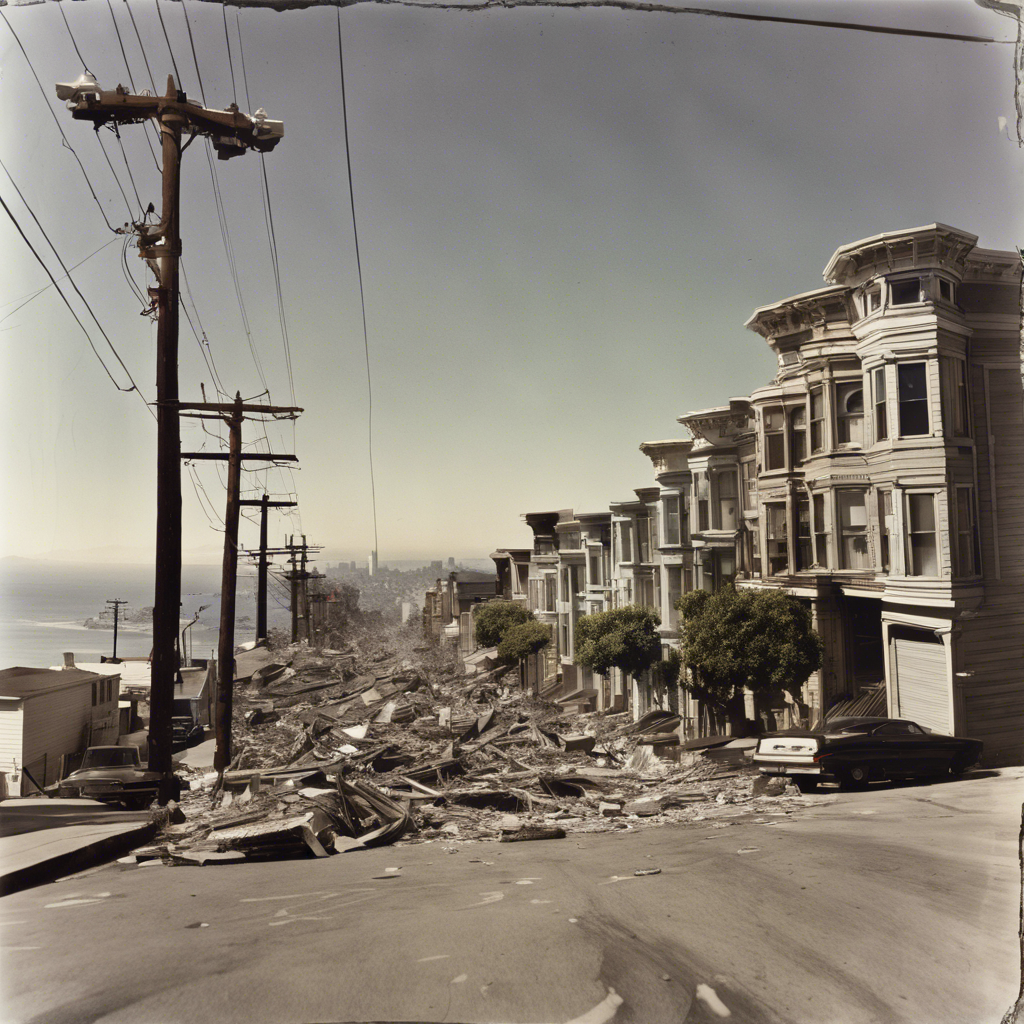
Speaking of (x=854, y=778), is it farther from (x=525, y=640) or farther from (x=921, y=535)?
(x=525, y=640)

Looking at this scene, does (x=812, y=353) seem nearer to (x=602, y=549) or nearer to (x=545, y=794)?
(x=545, y=794)

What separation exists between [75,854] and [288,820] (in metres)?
2.26

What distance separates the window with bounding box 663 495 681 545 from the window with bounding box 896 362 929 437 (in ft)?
44.3

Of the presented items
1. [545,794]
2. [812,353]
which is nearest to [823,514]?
[812,353]

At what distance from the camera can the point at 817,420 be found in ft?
63.6

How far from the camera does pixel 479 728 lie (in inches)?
988

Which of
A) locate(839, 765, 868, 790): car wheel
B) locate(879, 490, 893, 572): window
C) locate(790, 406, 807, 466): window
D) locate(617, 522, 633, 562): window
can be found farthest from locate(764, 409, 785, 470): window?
locate(617, 522, 633, 562): window

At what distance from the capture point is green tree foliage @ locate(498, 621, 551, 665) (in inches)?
1597

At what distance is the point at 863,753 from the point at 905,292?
27.4 ft

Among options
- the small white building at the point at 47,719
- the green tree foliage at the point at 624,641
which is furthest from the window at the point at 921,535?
the small white building at the point at 47,719

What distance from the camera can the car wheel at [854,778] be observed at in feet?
40.4

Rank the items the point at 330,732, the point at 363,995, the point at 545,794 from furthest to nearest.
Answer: the point at 330,732 < the point at 545,794 < the point at 363,995

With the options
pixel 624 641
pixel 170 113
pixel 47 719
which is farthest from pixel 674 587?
pixel 170 113

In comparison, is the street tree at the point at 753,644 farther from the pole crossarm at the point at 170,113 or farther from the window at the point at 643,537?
the pole crossarm at the point at 170,113
